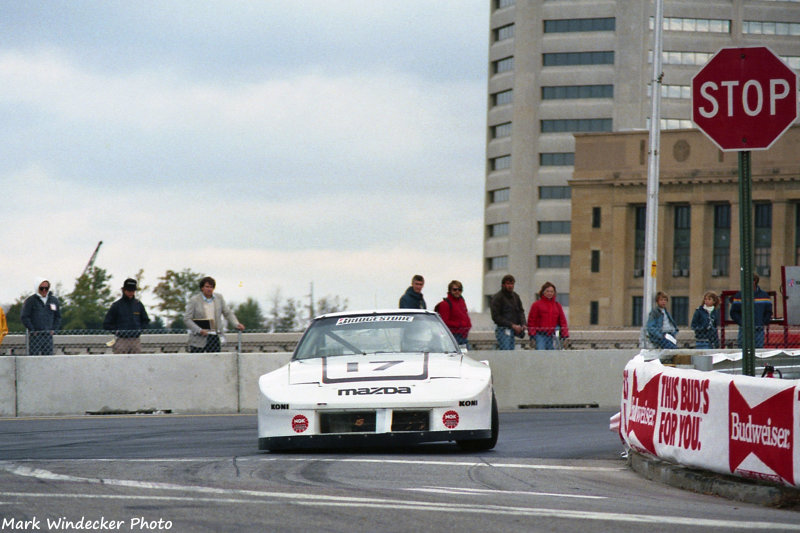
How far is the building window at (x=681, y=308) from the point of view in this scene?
94812 millimetres

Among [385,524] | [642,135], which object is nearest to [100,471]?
[385,524]

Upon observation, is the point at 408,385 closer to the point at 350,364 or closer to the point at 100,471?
the point at 350,364

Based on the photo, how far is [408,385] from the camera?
10.9 meters

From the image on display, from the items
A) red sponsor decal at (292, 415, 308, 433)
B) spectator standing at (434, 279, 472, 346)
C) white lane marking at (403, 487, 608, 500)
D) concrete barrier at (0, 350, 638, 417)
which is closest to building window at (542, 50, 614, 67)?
spectator standing at (434, 279, 472, 346)

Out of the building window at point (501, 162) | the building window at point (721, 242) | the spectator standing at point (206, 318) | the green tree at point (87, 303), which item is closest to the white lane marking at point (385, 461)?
the spectator standing at point (206, 318)

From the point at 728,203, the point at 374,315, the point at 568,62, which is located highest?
the point at 568,62

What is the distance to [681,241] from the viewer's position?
9481 centimetres

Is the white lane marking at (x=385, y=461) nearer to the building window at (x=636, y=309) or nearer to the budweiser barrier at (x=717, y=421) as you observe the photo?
the budweiser barrier at (x=717, y=421)

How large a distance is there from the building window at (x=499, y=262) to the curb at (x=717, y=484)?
107 meters

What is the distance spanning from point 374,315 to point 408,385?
1.74 meters

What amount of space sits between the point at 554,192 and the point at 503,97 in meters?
10.1

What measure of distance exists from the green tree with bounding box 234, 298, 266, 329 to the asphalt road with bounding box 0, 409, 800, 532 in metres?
101

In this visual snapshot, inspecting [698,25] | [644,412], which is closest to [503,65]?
[698,25]

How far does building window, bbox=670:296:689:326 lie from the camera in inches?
3733
